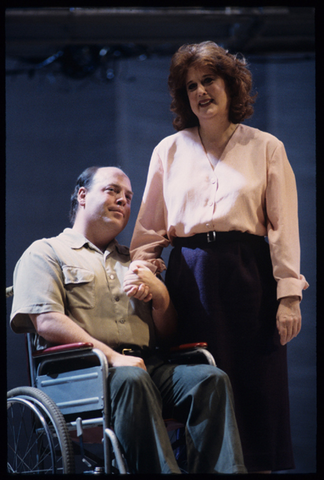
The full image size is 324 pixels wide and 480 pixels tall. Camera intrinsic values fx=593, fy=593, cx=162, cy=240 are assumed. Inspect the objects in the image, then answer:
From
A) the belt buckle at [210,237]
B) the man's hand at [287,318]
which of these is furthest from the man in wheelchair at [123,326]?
the man's hand at [287,318]

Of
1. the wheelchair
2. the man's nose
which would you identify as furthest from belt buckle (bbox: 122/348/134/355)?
the man's nose

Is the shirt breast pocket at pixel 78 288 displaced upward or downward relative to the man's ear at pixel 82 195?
downward

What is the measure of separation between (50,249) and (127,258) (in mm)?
352

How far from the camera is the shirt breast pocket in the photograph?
7.58 ft

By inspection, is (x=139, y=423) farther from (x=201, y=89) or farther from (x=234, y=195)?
(x=201, y=89)

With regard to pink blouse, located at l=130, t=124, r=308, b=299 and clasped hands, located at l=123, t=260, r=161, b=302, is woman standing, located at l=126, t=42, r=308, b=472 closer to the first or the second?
pink blouse, located at l=130, t=124, r=308, b=299

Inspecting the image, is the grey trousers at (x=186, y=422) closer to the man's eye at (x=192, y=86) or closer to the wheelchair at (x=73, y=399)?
the wheelchair at (x=73, y=399)

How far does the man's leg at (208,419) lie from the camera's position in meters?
1.88

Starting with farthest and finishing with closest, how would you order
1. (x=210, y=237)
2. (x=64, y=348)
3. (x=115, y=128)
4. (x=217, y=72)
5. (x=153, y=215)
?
(x=115, y=128)
(x=153, y=215)
(x=217, y=72)
(x=210, y=237)
(x=64, y=348)

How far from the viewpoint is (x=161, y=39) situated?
3314 mm

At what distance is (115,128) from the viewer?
3.71m

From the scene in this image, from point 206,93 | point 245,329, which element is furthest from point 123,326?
point 206,93

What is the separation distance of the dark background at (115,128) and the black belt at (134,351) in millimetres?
1315

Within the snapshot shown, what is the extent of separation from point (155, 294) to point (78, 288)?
0.30 meters
